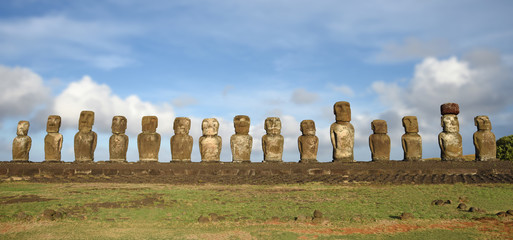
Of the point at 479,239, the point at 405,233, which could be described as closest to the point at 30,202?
the point at 405,233

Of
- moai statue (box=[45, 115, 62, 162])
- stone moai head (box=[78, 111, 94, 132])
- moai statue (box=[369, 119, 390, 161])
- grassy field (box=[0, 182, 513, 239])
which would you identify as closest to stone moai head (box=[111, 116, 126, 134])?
stone moai head (box=[78, 111, 94, 132])

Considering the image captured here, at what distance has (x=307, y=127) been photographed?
16.8 meters

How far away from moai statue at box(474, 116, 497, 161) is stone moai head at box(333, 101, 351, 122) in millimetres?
4905

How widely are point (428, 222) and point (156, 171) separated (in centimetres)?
939

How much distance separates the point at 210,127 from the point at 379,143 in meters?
6.48

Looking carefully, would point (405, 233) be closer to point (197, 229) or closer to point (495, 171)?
point (197, 229)

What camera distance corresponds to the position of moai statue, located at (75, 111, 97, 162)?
1761 centimetres

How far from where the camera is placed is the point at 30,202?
7.41 metres

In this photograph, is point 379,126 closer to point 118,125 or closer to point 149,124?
point 149,124

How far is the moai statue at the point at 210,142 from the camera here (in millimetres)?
17062

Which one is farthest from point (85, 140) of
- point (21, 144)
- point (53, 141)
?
point (21, 144)

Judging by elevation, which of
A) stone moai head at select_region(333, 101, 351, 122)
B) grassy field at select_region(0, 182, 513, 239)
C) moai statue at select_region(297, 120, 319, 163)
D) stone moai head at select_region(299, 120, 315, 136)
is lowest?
grassy field at select_region(0, 182, 513, 239)

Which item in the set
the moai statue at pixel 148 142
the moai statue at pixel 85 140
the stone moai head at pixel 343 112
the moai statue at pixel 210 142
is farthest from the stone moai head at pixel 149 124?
the stone moai head at pixel 343 112

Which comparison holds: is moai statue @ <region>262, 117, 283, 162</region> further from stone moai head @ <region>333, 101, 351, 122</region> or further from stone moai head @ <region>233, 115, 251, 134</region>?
stone moai head @ <region>333, 101, 351, 122</region>
